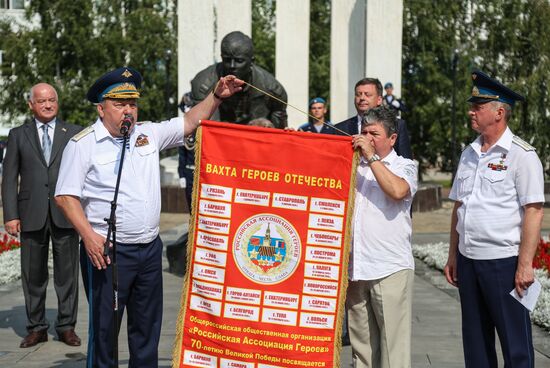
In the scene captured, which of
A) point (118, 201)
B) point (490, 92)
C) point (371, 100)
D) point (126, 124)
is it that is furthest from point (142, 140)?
point (371, 100)

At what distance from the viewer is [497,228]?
6.15 meters

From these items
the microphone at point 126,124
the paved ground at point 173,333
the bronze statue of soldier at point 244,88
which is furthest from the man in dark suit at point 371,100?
the bronze statue of soldier at point 244,88

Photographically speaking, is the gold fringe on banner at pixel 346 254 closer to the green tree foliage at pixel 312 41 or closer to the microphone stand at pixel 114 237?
the microphone stand at pixel 114 237

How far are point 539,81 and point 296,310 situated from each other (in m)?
27.9

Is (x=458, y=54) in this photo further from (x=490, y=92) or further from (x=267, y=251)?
(x=267, y=251)

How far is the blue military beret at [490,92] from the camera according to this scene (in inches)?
245

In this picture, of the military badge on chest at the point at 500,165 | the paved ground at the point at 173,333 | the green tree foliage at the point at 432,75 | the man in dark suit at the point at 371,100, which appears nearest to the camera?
the military badge on chest at the point at 500,165

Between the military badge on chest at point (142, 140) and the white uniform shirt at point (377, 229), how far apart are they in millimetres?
1232

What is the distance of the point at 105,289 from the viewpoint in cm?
633

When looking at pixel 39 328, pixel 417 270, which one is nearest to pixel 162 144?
pixel 39 328

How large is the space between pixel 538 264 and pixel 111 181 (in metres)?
8.16

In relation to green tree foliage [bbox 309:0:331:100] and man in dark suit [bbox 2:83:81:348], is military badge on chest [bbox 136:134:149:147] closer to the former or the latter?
man in dark suit [bbox 2:83:81:348]

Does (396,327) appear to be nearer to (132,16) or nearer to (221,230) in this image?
(221,230)

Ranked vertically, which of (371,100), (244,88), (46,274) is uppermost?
(244,88)
